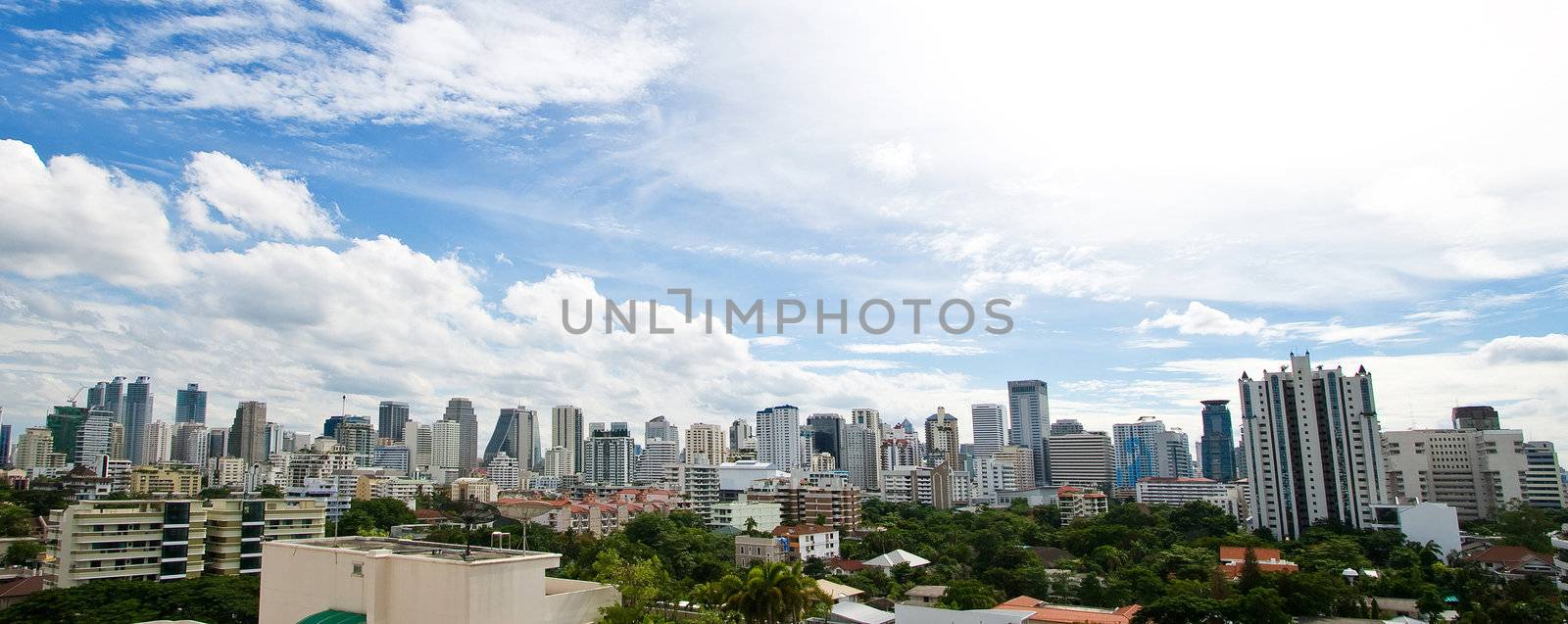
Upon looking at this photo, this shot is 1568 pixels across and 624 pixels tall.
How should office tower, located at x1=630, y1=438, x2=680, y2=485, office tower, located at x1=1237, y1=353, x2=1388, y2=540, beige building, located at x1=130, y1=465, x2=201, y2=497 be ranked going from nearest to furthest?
office tower, located at x1=1237, y1=353, x2=1388, y2=540
beige building, located at x1=130, y1=465, x2=201, y2=497
office tower, located at x1=630, y1=438, x2=680, y2=485

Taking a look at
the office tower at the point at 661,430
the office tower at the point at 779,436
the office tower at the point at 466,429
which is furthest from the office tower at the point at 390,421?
the office tower at the point at 779,436

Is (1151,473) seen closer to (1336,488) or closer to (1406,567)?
(1336,488)

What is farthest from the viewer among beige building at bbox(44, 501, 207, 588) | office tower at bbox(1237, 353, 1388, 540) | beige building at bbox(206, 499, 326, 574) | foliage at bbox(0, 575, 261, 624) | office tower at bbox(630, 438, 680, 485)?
office tower at bbox(630, 438, 680, 485)

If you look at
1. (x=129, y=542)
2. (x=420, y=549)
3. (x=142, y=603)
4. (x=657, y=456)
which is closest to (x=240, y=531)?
(x=129, y=542)

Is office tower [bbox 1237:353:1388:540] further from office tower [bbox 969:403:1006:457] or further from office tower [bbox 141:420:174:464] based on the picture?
office tower [bbox 141:420:174:464]

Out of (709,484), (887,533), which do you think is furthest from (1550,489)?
(709,484)

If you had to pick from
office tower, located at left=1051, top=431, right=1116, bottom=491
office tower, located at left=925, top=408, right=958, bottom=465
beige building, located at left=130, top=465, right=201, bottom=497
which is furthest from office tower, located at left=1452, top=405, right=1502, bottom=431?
beige building, located at left=130, top=465, right=201, bottom=497
